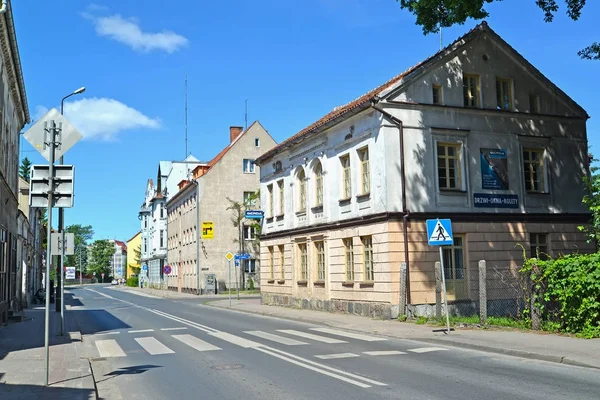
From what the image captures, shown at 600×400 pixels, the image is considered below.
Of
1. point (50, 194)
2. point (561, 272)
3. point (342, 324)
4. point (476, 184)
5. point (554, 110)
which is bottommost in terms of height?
point (342, 324)

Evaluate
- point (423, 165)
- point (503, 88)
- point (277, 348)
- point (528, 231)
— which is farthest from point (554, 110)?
point (277, 348)

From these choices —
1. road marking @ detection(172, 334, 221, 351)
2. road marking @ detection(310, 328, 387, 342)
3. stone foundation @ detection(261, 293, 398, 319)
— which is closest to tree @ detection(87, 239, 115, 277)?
stone foundation @ detection(261, 293, 398, 319)

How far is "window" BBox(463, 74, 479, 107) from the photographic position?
22188 mm

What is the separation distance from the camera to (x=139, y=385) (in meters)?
8.90

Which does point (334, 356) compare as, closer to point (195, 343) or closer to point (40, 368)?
point (195, 343)

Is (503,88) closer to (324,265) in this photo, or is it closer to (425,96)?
(425,96)

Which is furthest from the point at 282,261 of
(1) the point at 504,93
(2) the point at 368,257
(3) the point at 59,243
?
(3) the point at 59,243

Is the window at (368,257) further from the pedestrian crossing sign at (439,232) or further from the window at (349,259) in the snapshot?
the pedestrian crossing sign at (439,232)

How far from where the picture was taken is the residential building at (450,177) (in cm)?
2038

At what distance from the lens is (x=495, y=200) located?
71.2 feet

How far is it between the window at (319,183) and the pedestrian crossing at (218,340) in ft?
29.3

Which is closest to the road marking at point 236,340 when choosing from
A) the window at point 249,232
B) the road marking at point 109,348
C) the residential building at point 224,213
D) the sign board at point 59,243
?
the road marking at point 109,348

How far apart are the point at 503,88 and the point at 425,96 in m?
3.85

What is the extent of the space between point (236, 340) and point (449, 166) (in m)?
10.9
